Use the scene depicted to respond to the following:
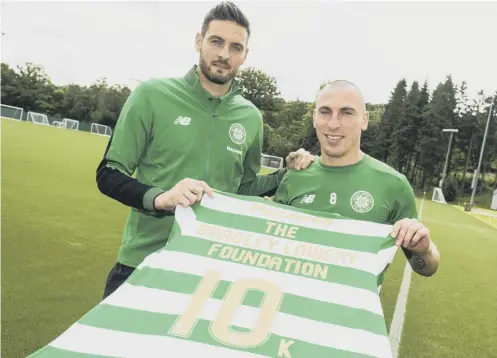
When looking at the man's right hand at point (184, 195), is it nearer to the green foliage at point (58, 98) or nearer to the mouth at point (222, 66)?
the mouth at point (222, 66)

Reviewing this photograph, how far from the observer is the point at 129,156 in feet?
8.65

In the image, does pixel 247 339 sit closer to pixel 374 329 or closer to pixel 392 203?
pixel 374 329

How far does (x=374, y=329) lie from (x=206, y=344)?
0.58 metres

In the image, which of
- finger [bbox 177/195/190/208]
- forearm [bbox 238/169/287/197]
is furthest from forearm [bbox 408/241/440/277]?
finger [bbox 177/195/190/208]

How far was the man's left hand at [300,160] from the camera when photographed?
2.96 metres

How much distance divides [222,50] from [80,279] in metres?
3.99

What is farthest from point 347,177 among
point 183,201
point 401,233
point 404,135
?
point 404,135

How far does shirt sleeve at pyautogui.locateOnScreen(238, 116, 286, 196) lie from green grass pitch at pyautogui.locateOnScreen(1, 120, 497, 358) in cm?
224

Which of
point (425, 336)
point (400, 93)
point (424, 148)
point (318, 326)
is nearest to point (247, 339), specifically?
point (318, 326)

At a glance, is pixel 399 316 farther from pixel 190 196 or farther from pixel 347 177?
pixel 190 196

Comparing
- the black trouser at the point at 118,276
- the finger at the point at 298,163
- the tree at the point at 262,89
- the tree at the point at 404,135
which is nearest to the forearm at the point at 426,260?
the finger at the point at 298,163

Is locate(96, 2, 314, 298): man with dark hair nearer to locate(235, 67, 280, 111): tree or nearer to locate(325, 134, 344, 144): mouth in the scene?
locate(325, 134, 344, 144): mouth

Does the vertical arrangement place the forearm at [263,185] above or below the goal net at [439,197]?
above

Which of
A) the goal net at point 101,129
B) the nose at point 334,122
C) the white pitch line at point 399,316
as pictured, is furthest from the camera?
the goal net at point 101,129
